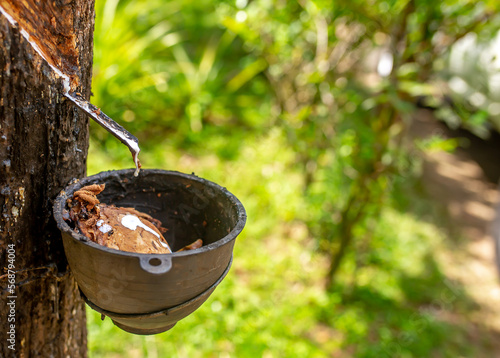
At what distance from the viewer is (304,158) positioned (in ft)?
10.5

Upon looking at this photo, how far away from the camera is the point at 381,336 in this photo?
2361 millimetres

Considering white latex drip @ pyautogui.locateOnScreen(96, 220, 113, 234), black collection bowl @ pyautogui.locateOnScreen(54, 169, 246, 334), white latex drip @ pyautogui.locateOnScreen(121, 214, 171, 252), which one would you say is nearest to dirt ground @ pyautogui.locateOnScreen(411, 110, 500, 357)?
black collection bowl @ pyautogui.locateOnScreen(54, 169, 246, 334)

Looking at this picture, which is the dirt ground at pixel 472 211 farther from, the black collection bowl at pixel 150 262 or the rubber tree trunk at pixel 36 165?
the rubber tree trunk at pixel 36 165

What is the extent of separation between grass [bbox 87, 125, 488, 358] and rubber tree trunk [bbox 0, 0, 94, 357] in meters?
1.05

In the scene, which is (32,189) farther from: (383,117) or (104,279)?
(383,117)

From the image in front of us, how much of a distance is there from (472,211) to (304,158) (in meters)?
1.83

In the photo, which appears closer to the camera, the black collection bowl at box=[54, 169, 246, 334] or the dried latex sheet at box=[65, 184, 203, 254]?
the black collection bowl at box=[54, 169, 246, 334]

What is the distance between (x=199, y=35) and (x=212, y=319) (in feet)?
11.8

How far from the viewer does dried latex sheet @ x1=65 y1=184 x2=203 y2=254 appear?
0.95 metres

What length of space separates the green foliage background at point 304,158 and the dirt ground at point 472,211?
0.11 m

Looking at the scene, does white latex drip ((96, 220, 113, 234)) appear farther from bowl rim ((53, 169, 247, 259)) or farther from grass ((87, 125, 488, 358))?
grass ((87, 125, 488, 358))

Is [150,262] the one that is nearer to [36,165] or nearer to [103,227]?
[103,227]

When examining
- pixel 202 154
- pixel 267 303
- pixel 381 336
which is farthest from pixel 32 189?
pixel 202 154

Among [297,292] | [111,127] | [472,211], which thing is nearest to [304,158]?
[297,292]
